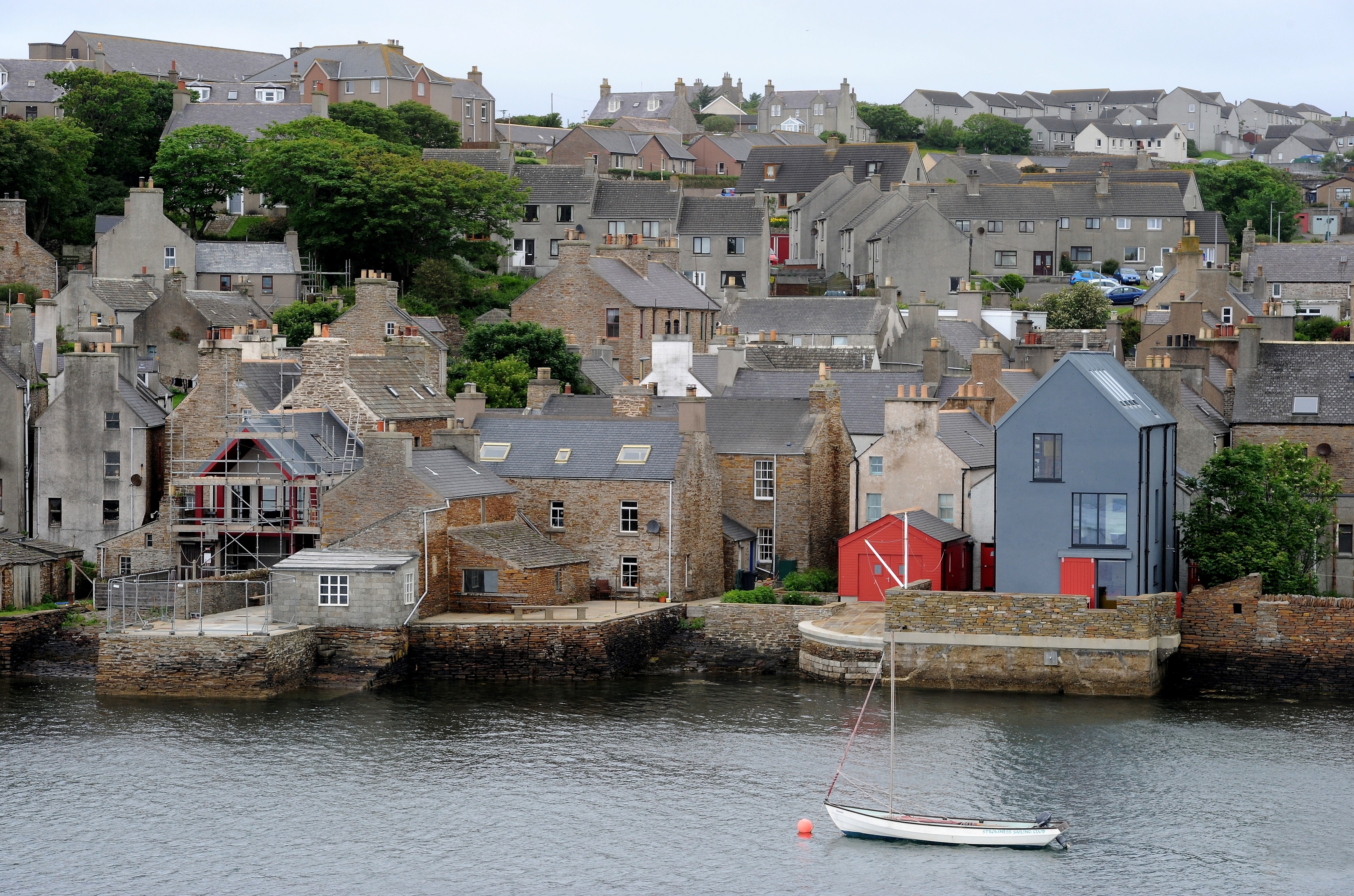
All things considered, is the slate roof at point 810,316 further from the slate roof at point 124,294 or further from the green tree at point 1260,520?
the green tree at point 1260,520

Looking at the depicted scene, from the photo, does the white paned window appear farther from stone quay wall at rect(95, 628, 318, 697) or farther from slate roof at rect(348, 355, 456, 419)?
slate roof at rect(348, 355, 456, 419)

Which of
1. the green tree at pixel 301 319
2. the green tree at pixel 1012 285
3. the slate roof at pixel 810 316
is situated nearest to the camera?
the green tree at pixel 301 319

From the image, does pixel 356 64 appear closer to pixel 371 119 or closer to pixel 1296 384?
pixel 371 119

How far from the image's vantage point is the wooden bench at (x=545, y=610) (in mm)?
44219

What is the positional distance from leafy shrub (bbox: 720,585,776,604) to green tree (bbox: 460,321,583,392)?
18016 mm

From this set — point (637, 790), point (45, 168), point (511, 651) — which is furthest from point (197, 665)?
point (45, 168)

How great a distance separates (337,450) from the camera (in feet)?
160

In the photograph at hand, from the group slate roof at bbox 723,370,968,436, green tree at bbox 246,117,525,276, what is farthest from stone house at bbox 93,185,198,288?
slate roof at bbox 723,370,968,436

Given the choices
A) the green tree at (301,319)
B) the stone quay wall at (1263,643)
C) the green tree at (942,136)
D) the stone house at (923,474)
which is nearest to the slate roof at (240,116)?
the green tree at (301,319)

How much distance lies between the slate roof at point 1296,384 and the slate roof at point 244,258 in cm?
3876

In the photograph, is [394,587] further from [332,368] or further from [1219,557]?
[1219,557]

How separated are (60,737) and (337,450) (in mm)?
13134

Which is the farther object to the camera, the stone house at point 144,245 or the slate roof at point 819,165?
the slate roof at point 819,165

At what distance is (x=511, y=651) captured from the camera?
43.3 metres
